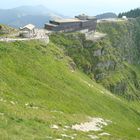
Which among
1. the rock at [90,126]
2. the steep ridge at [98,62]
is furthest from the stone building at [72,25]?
the rock at [90,126]

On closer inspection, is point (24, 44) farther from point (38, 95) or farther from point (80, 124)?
point (80, 124)

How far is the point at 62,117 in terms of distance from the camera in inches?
2437

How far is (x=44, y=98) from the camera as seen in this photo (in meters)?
76.2

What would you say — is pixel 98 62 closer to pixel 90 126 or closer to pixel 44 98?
pixel 44 98

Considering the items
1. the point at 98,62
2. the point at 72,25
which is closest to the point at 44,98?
the point at 98,62

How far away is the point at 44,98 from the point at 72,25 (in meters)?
103

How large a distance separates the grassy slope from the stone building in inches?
1625

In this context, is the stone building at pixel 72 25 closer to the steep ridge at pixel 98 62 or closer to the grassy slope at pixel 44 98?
the steep ridge at pixel 98 62

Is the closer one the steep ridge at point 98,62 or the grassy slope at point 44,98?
the grassy slope at point 44,98

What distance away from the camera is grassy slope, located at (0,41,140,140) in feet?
147

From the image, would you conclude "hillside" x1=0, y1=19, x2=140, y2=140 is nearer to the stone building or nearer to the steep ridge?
the steep ridge

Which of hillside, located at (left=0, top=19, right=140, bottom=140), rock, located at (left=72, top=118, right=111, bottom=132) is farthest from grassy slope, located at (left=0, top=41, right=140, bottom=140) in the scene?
rock, located at (left=72, top=118, right=111, bottom=132)

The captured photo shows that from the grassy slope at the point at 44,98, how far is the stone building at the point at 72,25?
4129cm

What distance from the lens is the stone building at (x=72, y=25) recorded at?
164375 millimetres
